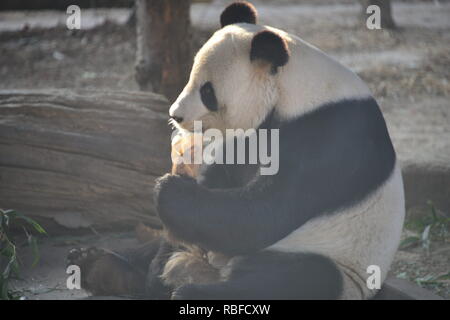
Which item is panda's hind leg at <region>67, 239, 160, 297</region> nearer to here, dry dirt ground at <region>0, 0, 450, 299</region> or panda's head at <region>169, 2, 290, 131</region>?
dry dirt ground at <region>0, 0, 450, 299</region>

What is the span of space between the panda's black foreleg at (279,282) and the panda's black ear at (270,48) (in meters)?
1.06

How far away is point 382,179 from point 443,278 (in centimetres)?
149

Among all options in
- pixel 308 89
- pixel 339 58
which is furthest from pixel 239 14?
pixel 339 58

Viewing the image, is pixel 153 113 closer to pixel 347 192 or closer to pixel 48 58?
pixel 347 192

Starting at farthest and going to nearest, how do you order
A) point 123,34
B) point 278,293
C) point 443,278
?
point 123,34
point 443,278
point 278,293

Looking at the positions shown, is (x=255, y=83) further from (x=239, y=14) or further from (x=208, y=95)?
(x=239, y=14)

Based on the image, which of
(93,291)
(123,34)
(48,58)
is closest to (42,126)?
(93,291)

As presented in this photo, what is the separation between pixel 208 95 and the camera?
372 centimetres

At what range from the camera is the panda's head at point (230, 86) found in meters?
3.65

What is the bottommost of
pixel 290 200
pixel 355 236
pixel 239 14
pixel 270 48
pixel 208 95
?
pixel 355 236

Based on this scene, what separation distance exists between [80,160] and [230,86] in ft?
6.15

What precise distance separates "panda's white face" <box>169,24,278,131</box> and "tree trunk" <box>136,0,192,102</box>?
2.34m

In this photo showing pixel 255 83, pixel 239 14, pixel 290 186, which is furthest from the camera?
pixel 239 14
